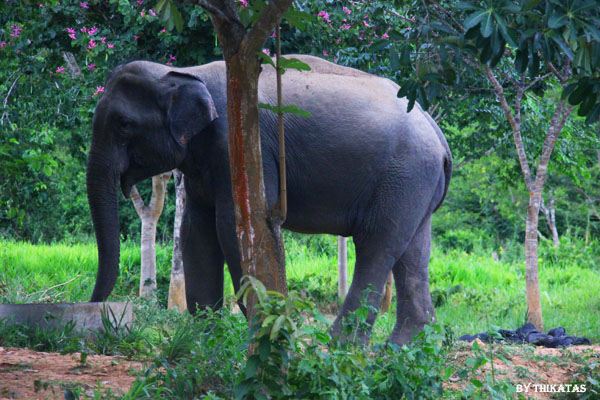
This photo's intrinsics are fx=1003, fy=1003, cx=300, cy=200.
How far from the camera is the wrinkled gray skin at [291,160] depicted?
6887 millimetres

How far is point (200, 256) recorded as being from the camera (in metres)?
7.37

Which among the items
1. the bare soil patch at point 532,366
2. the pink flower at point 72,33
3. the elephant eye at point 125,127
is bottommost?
the bare soil patch at point 532,366

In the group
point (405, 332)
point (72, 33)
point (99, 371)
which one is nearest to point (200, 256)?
point (405, 332)

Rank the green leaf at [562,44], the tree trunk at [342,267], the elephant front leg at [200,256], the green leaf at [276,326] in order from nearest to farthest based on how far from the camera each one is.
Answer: the green leaf at [276,326]
the green leaf at [562,44]
the elephant front leg at [200,256]
the tree trunk at [342,267]

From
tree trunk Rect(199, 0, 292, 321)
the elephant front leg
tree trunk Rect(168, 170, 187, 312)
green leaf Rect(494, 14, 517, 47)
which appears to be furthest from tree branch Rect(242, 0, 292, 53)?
tree trunk Rect(168, 170, 187, 312)

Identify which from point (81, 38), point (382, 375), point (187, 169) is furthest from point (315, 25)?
point (382, 375)

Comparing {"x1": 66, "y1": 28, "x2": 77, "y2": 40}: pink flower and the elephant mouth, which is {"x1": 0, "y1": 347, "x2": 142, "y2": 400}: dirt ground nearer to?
the elephant mouth

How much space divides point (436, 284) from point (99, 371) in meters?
9.22

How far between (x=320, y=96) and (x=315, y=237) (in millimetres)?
10490

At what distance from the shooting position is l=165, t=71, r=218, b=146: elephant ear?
682 cm

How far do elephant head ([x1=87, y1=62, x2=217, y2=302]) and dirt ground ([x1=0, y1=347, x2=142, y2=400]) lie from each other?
99 cm

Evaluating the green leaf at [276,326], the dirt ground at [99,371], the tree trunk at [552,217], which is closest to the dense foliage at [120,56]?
the dirt ground at [99,371]

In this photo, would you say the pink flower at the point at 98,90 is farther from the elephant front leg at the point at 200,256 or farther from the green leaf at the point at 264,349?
the green leaf at the point at 264,349

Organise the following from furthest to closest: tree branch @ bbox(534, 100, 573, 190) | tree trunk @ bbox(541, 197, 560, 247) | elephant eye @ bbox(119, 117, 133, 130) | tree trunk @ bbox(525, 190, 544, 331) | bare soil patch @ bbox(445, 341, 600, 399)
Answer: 1. tree trunk @ bbox(541, 197, 560, 247)
2. tree trunk @ bbox(525, 190, 544, 331)
3. tree branch @ bbox(534, 100, 573, 190)
4. elephant eye @ bbox(119, 117, 133, 130)
5. bare soil patch @ bbox(445, 341, 600, 399)
